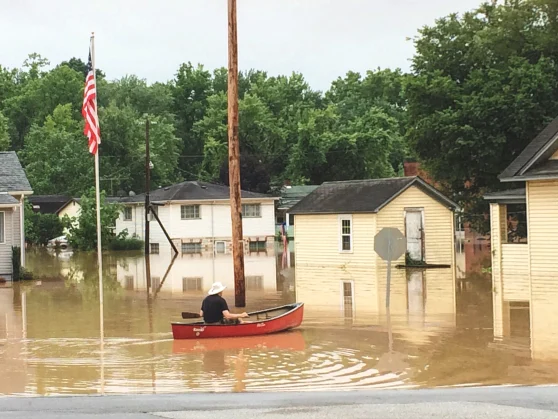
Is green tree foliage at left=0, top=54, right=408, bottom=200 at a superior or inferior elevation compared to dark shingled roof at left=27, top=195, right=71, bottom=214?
superior

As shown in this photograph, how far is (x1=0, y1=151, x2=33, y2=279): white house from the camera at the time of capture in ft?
132

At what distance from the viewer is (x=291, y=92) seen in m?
121

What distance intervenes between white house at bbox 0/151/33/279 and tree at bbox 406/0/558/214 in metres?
19.9

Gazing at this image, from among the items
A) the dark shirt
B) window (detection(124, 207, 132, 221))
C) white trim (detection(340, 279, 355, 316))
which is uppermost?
window (detection(124, 207, 132, 221))

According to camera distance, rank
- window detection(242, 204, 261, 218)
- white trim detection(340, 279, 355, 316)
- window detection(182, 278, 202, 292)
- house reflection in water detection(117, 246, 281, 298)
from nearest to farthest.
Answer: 1. white trim detection(340, 279, 355, 316)
2. window detection(182, 278, 202, 292)
3. house reflection in water detection(117, 246, 281, 298)
4. window detection(242, 204, 261, 218)

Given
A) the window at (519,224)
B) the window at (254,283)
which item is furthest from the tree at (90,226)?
the window at (519,224)

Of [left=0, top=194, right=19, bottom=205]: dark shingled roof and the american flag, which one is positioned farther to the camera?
[left=0, top=194, right=19, bottom=205]: dark shingled roof

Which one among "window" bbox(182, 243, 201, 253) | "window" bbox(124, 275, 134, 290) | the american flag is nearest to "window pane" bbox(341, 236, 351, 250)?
"window" bbox(124, 275, 134, 290)

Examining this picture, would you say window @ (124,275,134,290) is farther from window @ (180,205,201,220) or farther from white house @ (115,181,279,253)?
window @ (180,205,201,220)

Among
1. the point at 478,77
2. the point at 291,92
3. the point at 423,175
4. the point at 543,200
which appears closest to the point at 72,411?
the point at 543,200

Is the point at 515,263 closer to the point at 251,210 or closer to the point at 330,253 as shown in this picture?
the point at 330,253

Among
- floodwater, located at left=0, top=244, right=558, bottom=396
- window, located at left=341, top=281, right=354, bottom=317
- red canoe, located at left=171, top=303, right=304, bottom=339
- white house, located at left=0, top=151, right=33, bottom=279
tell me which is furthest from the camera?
white house, located at left=0, top=151, right=33, bottom=279

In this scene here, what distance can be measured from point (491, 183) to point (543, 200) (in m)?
18.9

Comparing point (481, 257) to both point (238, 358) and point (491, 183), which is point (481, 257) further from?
point (238, 358)
